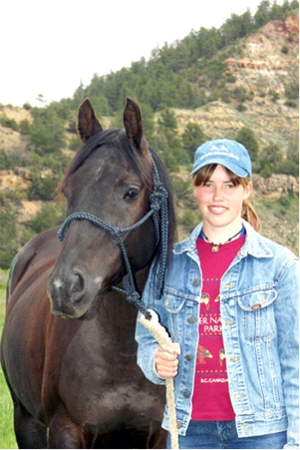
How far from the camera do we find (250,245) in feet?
8.15

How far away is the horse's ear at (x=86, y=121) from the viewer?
3098mm

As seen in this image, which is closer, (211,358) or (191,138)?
(211,358)

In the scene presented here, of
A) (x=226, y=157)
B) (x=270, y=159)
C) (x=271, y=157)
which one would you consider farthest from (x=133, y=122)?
(x=271, y=157)

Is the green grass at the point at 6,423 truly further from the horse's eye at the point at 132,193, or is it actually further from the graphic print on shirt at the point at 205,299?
the graphic print on shirt at the point at 205,299

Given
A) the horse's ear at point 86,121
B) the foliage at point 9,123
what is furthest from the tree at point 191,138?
the horse's ear at point 86,121

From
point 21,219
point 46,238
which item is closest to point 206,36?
point 21,219

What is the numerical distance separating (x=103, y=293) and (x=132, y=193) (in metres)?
Result: 0.47

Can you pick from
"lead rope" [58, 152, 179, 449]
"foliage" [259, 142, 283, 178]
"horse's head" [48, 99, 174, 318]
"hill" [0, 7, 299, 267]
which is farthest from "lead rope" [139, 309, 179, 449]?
"foliage" [259, 142, 283, 178]

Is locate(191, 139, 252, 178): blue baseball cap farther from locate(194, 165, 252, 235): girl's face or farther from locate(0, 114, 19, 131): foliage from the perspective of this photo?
locate(0, 114, 19, 131): foliage

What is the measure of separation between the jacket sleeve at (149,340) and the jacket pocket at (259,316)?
0.37 meters

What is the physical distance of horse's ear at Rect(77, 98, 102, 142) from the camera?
3098 mm

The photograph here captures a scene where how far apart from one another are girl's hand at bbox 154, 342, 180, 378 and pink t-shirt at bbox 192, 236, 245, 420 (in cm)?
13

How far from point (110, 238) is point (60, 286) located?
1.15 feet

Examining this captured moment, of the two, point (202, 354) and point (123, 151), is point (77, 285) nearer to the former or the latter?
point (202, 354)
